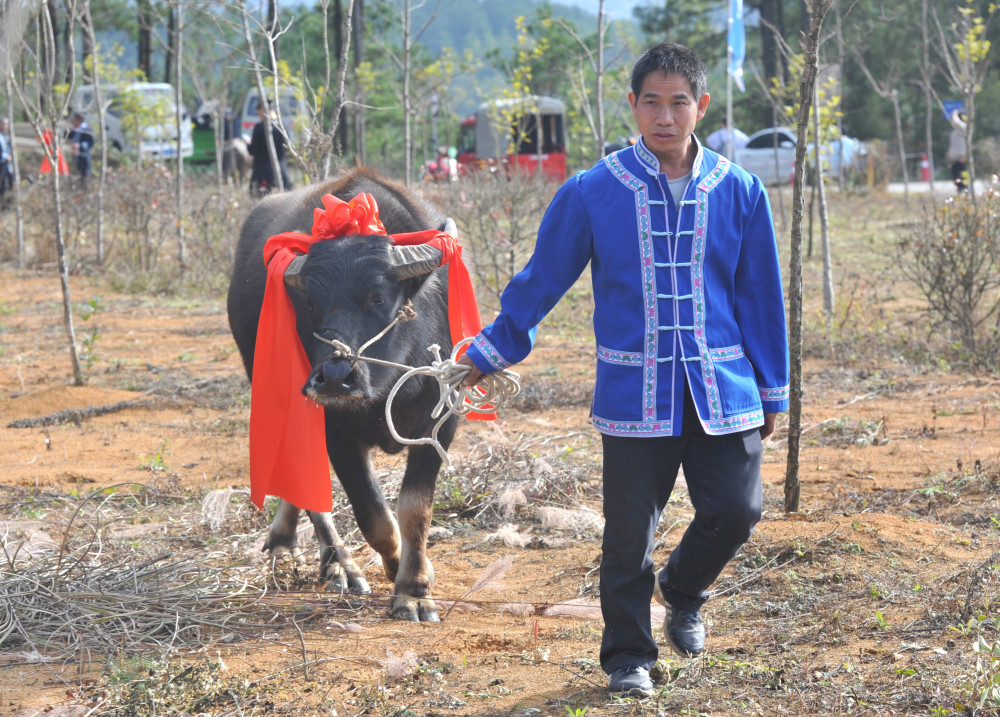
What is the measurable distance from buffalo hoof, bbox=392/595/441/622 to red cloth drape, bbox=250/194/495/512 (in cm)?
53

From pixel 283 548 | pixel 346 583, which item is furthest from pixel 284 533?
pixel 346 583

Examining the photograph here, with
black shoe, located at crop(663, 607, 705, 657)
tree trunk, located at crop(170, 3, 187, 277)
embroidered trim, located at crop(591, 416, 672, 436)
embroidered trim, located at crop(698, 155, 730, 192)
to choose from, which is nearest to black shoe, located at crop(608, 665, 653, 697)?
black shoe, located at crop(663, 607, 705, 657)

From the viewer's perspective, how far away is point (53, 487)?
5.57 metres

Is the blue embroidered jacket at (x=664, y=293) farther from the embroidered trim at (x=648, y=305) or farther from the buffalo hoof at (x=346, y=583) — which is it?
the buffalo hoof at (x=346, y=583)

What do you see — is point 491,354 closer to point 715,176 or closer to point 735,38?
point 715,176

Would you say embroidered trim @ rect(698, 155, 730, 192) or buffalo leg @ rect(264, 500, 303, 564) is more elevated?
embroidered trim @ rect(698, 155, 730, 192)

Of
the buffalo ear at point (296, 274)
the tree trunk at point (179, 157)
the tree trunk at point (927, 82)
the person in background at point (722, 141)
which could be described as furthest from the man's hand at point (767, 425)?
the person in background at point (722, 141)

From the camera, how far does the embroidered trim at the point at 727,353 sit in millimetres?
3021

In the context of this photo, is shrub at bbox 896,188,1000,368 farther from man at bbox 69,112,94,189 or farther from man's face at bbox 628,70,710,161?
man at bbox 69,112,94,189

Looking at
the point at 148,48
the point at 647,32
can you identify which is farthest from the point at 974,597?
the point at 647,32

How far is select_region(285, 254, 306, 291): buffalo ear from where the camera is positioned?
3.96m

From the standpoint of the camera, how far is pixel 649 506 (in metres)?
3.04

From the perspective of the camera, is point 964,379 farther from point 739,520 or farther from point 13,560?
point 13,560

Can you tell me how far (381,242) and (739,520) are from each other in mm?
1834
